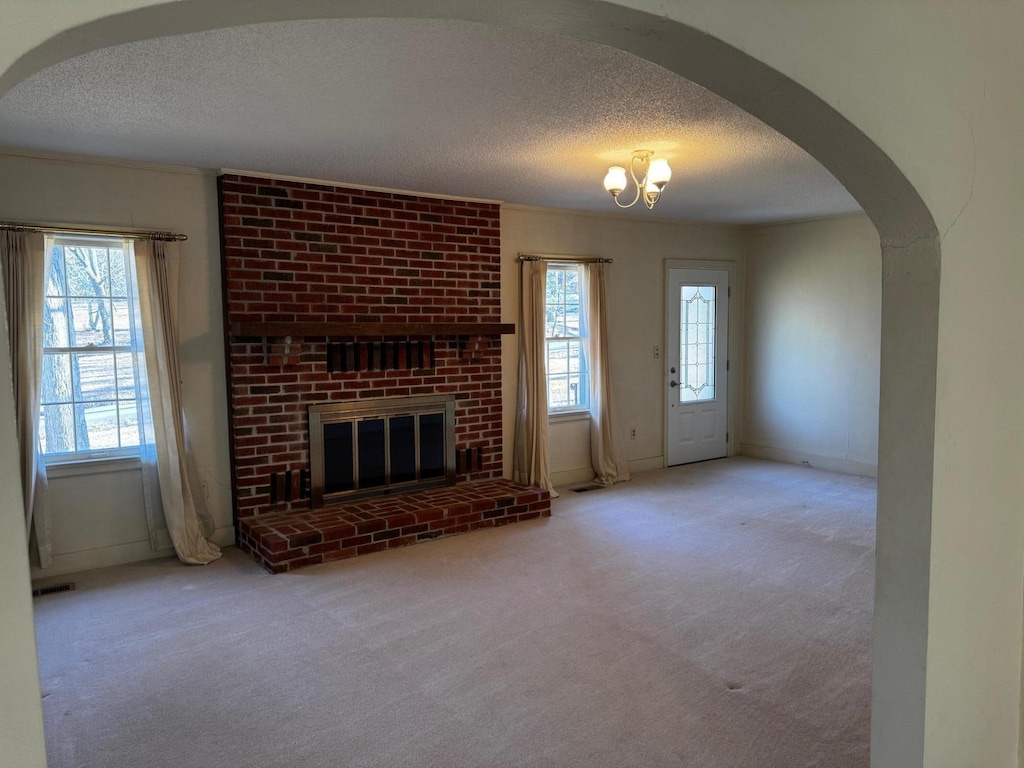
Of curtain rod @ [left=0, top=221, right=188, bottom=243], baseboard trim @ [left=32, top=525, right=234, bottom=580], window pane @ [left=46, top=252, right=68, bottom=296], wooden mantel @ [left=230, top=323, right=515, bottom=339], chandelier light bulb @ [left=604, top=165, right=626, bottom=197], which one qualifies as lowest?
baseboard trim @ [left=32, top=525, right=234, bottom=580]

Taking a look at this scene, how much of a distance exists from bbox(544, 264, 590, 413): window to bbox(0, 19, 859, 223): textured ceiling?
1.42m

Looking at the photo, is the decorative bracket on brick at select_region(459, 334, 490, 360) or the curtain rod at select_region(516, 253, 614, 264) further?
the curtain rod at select_region(516, 253, 614, 264)

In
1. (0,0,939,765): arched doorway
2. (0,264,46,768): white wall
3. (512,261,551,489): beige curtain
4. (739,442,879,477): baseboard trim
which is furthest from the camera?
(739,442,879,477): baseboard trim

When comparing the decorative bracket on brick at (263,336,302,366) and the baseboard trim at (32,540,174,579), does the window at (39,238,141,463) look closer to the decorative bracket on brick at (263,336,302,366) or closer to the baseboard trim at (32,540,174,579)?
the baseboard trim at (32,540,174,579)

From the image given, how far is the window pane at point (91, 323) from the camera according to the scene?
4.14m

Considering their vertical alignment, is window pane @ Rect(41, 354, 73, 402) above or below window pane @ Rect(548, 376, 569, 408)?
above

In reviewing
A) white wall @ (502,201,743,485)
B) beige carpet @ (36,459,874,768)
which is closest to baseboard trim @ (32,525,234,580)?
beige carpet @ (36,459,874,768)

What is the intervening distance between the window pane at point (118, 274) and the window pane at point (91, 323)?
9 centimetres

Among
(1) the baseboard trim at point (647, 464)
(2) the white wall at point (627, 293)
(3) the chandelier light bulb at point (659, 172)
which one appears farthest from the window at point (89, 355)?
(1) the baseboard trim at point (647, 464)

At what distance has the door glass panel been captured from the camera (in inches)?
279

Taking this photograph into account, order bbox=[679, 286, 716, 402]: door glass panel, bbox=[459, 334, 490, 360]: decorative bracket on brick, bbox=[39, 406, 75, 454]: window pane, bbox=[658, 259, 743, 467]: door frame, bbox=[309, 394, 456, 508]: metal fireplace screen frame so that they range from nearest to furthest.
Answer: bbox=[39, 406, 75, 454]: window pane
bbox=[309, 394, 456, 508]: metal fireplace screen frame
bbox=[459, 334, 490, 360]: decorative bracket on brick
bbox=[658, 259, 743, 467]: door frame
bbox=[679, 286, 716, 402]: door glass panel

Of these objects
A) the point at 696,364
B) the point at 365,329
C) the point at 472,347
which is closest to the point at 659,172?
the point at 365,329

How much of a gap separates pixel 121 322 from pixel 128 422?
24.4 inches

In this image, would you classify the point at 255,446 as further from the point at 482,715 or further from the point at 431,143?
the point at 482,715
